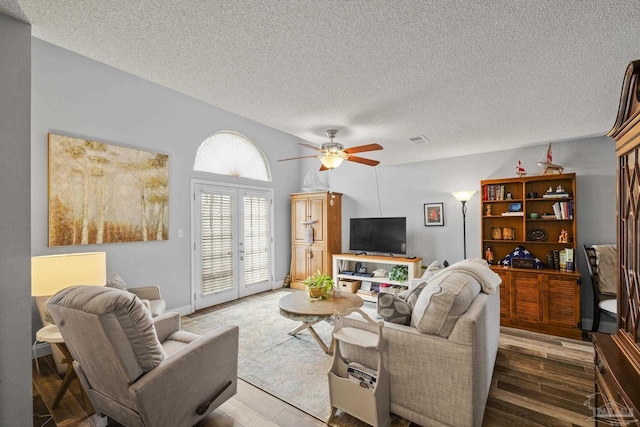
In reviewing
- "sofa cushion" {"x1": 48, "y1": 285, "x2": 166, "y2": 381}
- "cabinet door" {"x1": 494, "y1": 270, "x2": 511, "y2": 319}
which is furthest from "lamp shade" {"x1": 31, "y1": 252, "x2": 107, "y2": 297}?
"cabinet door" {"x1": 494, "y1": 270, "x2": 511, "y2": 319}

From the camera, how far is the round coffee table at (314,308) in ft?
9.22

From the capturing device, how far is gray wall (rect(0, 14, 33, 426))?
1.47 meters

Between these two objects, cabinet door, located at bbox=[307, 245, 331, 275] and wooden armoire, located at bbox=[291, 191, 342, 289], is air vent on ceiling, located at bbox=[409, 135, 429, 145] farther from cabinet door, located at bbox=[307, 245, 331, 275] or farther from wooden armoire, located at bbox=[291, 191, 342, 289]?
cabinet door, located at bbox=[307, 245, 331, 275]

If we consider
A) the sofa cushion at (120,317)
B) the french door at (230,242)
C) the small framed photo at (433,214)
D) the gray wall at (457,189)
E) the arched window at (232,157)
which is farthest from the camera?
the small framed photo at (433,214)

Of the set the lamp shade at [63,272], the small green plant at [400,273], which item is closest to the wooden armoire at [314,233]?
the small green plant at [400,273]

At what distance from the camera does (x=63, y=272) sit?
2256 millimetres

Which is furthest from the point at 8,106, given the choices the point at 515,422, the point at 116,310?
the point at 515,422

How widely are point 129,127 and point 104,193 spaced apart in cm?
89

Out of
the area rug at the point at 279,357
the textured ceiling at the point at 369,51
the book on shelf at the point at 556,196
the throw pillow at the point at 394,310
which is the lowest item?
the area rug at the point at 279,357

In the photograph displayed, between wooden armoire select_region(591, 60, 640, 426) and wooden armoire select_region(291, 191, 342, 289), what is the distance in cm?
417

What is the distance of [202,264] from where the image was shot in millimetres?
4387

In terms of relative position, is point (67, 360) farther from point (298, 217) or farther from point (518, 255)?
point (518, 255)

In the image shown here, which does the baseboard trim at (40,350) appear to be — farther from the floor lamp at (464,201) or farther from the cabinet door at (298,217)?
the floor lamp at (464,201)

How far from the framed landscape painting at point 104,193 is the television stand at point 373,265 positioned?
9.63 feet
